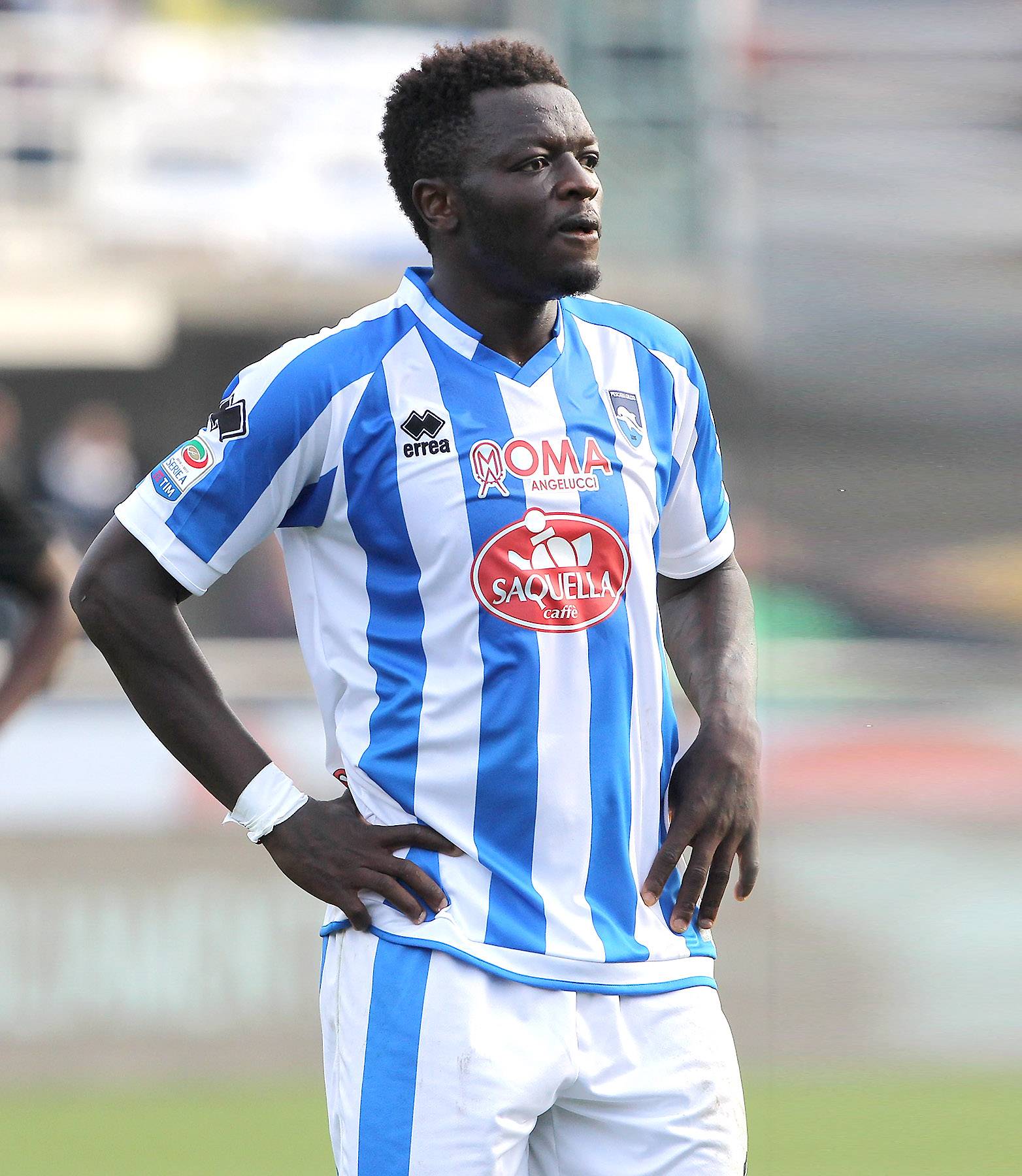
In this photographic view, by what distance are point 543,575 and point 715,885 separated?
427mm

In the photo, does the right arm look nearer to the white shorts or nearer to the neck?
the white shorts

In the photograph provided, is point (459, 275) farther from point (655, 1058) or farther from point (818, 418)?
point (818, 418)

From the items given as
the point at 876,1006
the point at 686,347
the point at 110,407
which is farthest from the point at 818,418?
the point at 110,407

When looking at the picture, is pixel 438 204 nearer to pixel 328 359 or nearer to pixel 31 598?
pixel 328 359

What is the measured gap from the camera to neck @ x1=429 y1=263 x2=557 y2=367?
71.1 inches

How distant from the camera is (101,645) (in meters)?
1.77

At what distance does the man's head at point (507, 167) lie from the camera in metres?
1.74

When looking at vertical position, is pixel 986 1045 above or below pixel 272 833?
below

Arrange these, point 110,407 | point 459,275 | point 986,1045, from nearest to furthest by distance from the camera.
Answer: point 459,275
point 986,1045
point 110,407

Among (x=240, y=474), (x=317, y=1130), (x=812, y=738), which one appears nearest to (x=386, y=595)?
(x=240, y=474)

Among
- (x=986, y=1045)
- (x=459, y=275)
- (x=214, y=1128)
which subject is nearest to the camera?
(x=459, y=275)

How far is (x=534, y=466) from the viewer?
1.72 m

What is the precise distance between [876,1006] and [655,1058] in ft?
11.6

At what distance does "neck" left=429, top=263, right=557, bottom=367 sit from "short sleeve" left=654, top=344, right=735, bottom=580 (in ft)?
0.54
